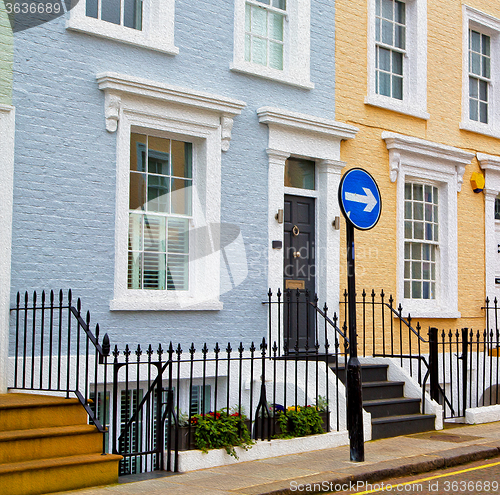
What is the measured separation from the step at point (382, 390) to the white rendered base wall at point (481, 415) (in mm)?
1128

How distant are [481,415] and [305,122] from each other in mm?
5112

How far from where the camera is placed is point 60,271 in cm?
884

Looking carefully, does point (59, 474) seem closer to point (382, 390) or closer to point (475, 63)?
point (382, 390)

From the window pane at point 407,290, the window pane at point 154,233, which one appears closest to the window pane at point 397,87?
the window pane at point 407,290

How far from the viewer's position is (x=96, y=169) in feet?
30.3

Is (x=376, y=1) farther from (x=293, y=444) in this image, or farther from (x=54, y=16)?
(x=293, y=444)

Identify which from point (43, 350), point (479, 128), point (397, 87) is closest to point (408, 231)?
point (397, 87)

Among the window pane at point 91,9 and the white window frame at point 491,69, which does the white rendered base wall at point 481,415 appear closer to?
the white window frame at point 491,69

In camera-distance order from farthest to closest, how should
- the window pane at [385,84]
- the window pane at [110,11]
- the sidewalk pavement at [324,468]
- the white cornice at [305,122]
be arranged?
the window pane at [385,84]
the white cornice at [305,122]
the window pane at [110,11]
the sidewalk pavement at [324,468]

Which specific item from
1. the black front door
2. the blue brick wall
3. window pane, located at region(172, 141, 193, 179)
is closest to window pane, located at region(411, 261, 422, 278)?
the black front door

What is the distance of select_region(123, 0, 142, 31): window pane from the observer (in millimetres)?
9909

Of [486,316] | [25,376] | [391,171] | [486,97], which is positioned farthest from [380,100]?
[25,376]

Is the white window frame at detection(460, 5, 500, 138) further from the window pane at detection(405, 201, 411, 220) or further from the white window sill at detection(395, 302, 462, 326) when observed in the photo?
the white window sill at detection(395, 302, 462, 326)

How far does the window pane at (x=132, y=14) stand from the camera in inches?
390
